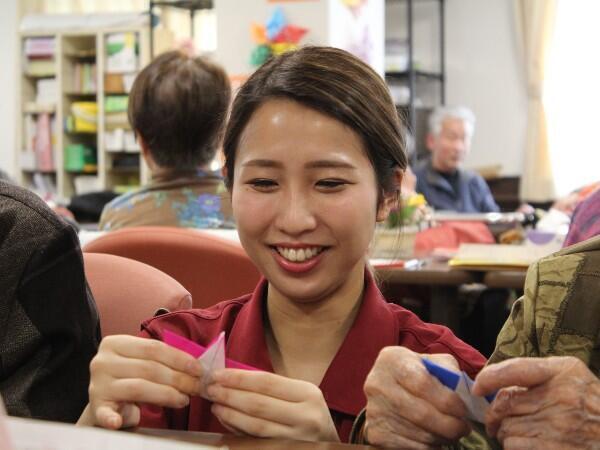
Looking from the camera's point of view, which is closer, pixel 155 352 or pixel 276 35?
pixel 155 352

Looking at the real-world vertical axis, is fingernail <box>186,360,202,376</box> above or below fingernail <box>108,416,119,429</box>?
above

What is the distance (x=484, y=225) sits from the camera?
12.7 ft

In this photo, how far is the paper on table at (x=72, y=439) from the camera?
634 millimetres

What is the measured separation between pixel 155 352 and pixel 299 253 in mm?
316

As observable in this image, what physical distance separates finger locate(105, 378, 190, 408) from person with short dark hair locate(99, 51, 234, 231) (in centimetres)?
166

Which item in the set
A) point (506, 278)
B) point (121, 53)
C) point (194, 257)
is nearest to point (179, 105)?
point (194, 257)

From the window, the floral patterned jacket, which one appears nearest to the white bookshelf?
the window

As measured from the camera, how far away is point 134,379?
3.09 feet

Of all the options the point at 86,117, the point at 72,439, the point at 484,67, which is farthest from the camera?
the point at 484,67

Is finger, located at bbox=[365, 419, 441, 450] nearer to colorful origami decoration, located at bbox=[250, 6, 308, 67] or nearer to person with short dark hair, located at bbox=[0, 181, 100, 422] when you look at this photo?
person with short dark hair, located at bbox=[0, 181, 100, 422]

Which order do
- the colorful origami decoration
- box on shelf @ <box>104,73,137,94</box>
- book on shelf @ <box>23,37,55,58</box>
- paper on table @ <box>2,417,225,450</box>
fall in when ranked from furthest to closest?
book on shelf @ <box>23,37,55,58</box> < box on shelf @ <box>104,73,137,94</box> < the colorful origami decoration < paper on table @ <box>2,417,225,450</box>

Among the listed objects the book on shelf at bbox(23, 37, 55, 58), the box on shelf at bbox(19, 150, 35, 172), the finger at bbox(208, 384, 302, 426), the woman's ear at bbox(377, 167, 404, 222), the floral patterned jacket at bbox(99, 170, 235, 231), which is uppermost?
the book on shelf at bbox(23, 37, 55, 58)

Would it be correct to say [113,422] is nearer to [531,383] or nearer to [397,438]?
[397,438]

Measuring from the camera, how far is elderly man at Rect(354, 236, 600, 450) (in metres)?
0.80
